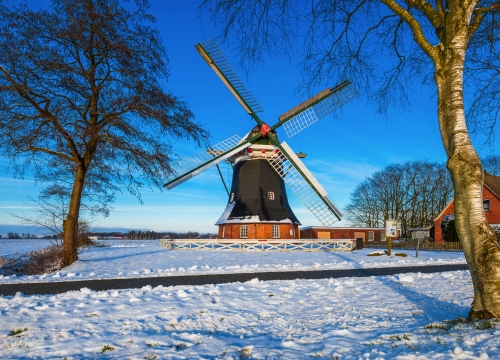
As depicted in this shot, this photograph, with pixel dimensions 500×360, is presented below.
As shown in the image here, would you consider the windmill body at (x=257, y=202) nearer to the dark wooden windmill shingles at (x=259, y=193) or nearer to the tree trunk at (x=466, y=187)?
the dark wooden windmill shingles at (x=259, y=193)

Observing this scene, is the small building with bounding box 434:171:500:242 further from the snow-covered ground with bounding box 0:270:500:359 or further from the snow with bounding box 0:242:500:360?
the snow with bounding box 0:242:500:360

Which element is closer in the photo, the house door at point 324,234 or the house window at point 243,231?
the house window at point 243,231

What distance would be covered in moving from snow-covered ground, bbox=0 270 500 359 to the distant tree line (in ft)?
146

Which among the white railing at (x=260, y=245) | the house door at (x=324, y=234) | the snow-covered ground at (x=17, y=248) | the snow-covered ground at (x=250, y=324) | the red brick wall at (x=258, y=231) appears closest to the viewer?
the snow-covered ground at (x=250, y=324)

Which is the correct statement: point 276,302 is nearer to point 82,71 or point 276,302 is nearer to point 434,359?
point 434,359

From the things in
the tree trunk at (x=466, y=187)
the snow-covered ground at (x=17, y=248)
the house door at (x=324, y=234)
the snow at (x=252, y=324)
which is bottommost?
the snow-covered ground at (x=17, y=248)

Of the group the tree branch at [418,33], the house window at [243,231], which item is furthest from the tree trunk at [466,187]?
the house window at [243,231]

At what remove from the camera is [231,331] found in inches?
222

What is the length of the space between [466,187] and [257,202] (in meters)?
23.8

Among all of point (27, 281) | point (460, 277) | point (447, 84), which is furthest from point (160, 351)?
point (460, 277)

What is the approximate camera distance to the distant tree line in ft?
167

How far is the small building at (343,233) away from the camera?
1854 inches

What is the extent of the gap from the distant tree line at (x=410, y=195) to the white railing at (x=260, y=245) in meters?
23.9

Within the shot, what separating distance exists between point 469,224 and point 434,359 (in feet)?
6.86
